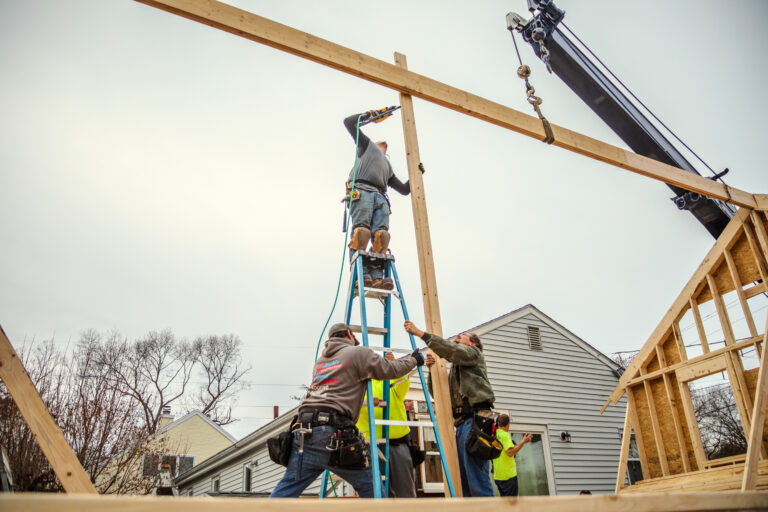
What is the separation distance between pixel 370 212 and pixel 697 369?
5.77 meters

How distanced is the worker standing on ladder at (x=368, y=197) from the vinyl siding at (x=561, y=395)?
25.6 feet

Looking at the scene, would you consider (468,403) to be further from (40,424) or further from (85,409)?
(85,409)

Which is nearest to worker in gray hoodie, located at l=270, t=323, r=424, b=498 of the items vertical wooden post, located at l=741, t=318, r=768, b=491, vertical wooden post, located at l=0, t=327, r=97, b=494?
vertical wooden post, located at l=0, t=327, r=97, b=494

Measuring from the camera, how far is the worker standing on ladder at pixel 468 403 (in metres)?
4.02

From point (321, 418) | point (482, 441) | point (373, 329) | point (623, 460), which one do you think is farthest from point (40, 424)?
point (623, 460)

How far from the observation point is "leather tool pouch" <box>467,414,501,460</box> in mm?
4000

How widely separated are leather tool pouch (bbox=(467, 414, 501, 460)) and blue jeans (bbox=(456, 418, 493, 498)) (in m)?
0.06

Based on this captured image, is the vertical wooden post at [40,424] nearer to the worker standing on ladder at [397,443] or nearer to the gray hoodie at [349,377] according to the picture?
the gray hoodie at [349,377]

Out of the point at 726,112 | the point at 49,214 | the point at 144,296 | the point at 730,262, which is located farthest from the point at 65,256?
the point at 726,112

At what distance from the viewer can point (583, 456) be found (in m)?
12.2

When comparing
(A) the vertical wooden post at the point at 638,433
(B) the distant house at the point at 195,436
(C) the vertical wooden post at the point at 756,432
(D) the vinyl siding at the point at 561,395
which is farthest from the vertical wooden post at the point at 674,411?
(B) the distant house at the point at 195,436

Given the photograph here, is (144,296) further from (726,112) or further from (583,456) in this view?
(726,112)

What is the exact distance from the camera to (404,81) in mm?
4383

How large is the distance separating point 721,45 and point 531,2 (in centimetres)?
461
